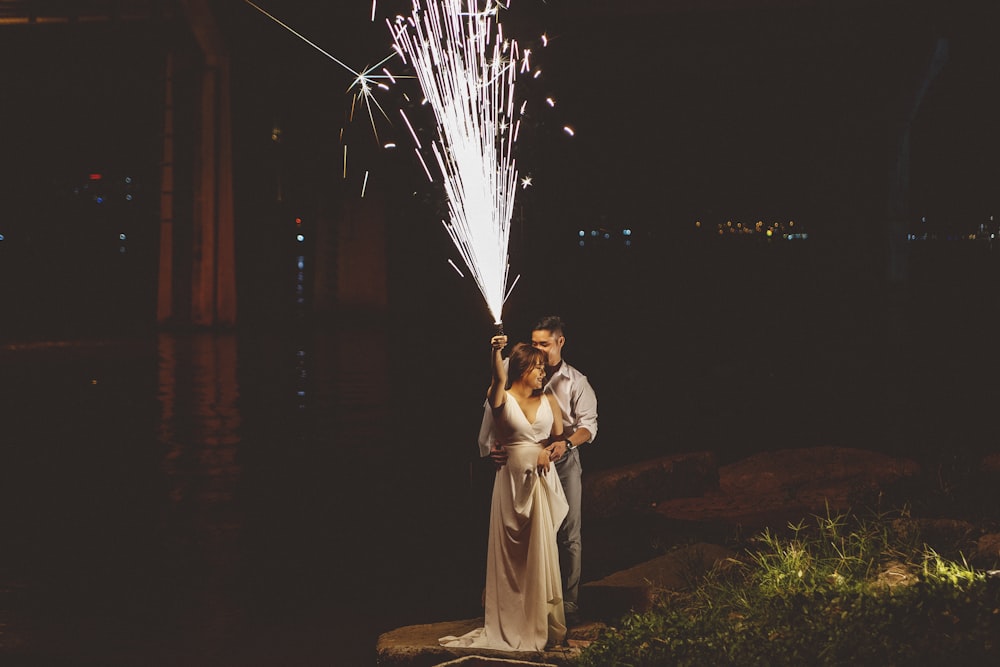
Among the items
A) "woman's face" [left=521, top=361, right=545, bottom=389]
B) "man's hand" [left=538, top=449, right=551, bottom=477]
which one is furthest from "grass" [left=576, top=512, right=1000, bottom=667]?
"woman's face" [left=521, top=361, right=545, bottom=389]

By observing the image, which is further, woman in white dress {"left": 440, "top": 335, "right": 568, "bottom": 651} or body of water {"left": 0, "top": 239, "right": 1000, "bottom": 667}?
body of water {"left": 0, "top": 239, "right": 1000, "bottom": 667}

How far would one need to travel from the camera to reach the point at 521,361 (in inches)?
268

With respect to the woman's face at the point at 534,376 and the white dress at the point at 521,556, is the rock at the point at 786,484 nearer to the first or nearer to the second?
the white dress at the point at 521,556

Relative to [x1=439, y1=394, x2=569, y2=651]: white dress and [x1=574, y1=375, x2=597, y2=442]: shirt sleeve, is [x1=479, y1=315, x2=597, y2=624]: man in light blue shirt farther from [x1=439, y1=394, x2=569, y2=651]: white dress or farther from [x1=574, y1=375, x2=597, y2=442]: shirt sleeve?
[x1=439, y1=394, x2=569, y2=651]: white dress

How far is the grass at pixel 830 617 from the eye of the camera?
5.35 metres

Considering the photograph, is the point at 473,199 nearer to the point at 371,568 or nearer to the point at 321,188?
the point at 371,568

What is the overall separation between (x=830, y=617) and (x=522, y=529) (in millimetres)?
→ 1685

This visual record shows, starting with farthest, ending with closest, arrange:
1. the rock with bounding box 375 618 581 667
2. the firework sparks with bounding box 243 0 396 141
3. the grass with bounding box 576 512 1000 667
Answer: the firework sparks with bounding box 243 0 396 141 < the rock with bounding box 375 618 581 667 < the grass with bounding box 576 512 1000 667

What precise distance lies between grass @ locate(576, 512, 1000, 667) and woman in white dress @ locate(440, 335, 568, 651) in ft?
1.30

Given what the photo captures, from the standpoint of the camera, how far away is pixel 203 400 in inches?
763

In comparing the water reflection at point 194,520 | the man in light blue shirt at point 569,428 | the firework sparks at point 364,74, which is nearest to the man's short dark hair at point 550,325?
the man in light blue shirt at point 569,428

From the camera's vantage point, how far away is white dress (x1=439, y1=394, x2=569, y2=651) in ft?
21.7

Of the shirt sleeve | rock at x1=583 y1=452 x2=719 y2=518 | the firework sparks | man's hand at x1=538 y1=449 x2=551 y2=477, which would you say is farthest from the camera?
rock at x1=583 y1=452 x2=719 y2=518

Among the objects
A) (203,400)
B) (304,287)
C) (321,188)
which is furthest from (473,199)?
(304,287)
